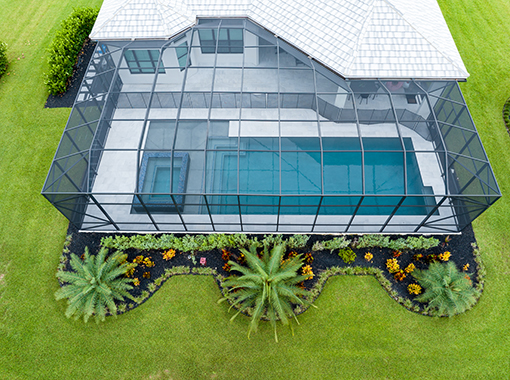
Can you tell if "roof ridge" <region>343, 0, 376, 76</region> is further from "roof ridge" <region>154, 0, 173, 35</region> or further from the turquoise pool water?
"roof ridge" <region>154, 0, 173, 35</region>

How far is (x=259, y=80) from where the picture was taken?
20984mm

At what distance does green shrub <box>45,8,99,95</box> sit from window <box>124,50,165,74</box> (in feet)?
22.9

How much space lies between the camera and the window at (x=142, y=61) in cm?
2297

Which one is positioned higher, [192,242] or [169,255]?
[192,242]

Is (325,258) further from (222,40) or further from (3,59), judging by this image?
(3,59)

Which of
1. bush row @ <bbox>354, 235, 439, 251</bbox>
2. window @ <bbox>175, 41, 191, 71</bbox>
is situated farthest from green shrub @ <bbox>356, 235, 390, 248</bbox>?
window @ <bbox>175, 41, 191, 71</bbox>

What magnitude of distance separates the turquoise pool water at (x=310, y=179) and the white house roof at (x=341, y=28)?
6020mm

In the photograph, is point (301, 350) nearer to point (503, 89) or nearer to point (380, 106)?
point (380, 106)

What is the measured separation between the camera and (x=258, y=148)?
775 inches

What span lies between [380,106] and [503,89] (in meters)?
14.5

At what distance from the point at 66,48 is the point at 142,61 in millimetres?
8742

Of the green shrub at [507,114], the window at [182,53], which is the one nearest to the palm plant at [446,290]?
the green shrub at [507,114]

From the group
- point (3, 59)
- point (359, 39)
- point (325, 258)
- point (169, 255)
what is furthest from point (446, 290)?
point (3, 59)

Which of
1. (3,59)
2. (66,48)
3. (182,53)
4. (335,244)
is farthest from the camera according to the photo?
(3,59)
